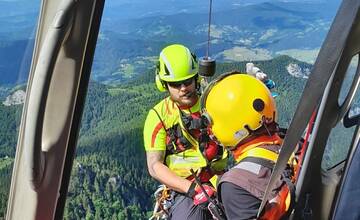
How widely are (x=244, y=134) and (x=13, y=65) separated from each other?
0.80 m

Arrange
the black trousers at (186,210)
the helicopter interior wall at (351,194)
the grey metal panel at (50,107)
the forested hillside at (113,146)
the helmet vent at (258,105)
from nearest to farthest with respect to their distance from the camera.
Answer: the helicopter interior wall at (351,194) < the grey metal panel at (50,107) < the helmet vent at (258,105) < the forested hillside at (113,146) < the black trousers at (186,210)

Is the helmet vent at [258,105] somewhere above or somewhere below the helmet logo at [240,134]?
above

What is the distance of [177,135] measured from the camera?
10.2 ft

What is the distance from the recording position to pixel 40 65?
182cm

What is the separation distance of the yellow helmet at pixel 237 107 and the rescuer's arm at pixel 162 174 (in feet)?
2.92

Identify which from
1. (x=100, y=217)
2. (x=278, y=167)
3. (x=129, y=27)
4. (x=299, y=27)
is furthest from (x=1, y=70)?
(x=299, y=27)

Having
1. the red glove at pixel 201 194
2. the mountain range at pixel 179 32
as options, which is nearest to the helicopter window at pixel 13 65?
the mountain range at pixel 179 32

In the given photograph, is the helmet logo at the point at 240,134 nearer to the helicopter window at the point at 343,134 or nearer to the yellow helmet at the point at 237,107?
the yellow helmet at the point at 237,107

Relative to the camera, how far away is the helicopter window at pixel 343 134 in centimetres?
171

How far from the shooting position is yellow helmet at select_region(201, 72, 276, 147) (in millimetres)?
2059

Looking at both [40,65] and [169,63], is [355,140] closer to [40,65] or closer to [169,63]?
[40,65]

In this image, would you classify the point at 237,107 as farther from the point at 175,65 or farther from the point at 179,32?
the point at 175,65

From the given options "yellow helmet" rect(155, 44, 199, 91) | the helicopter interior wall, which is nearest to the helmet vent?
the helicopter interior wall

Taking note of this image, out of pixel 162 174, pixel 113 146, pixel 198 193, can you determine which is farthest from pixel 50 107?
pixel 162 174
